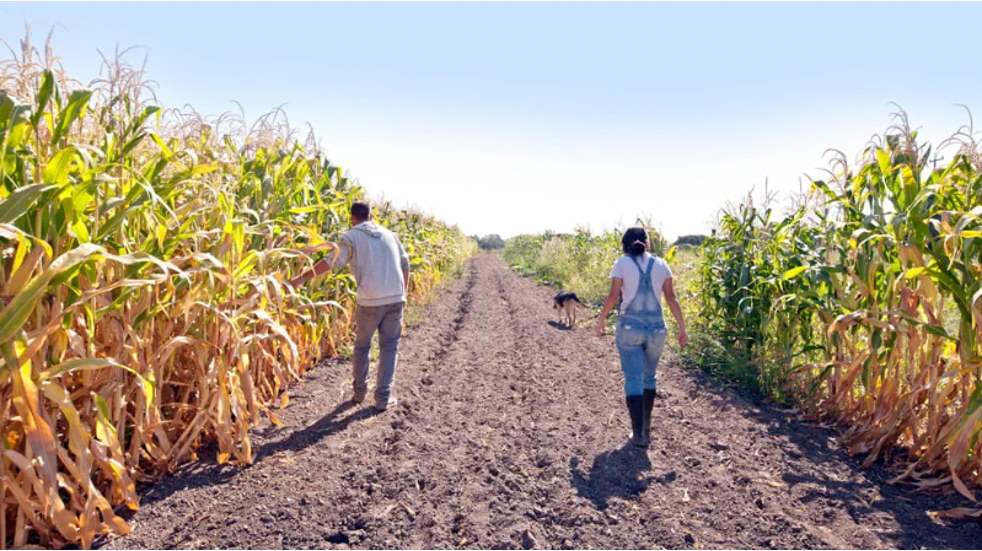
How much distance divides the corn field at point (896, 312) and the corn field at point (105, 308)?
3.92m

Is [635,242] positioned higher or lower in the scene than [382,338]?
higher

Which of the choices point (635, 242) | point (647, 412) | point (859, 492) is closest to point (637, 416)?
point (647, 412)

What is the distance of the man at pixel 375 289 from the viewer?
16.3 ft

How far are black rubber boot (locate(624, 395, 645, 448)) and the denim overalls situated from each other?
0.17 feet

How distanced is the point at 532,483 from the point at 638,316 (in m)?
1.51

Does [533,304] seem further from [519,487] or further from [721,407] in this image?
[519,487]

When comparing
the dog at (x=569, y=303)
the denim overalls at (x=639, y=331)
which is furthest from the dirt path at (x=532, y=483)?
the dog at (x=569, y=303)

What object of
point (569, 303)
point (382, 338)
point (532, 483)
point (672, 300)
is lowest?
point (532, 483)

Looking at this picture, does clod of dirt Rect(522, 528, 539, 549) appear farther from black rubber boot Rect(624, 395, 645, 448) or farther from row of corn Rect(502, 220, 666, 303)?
row of corn Rect(502, 220, 666, 303)

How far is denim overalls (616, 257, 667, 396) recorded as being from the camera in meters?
4.36

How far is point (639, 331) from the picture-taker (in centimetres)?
436

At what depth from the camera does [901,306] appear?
3.96 meters

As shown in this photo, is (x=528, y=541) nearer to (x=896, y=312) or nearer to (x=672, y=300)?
(x=672, y=300)

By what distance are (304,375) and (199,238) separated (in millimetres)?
2930
